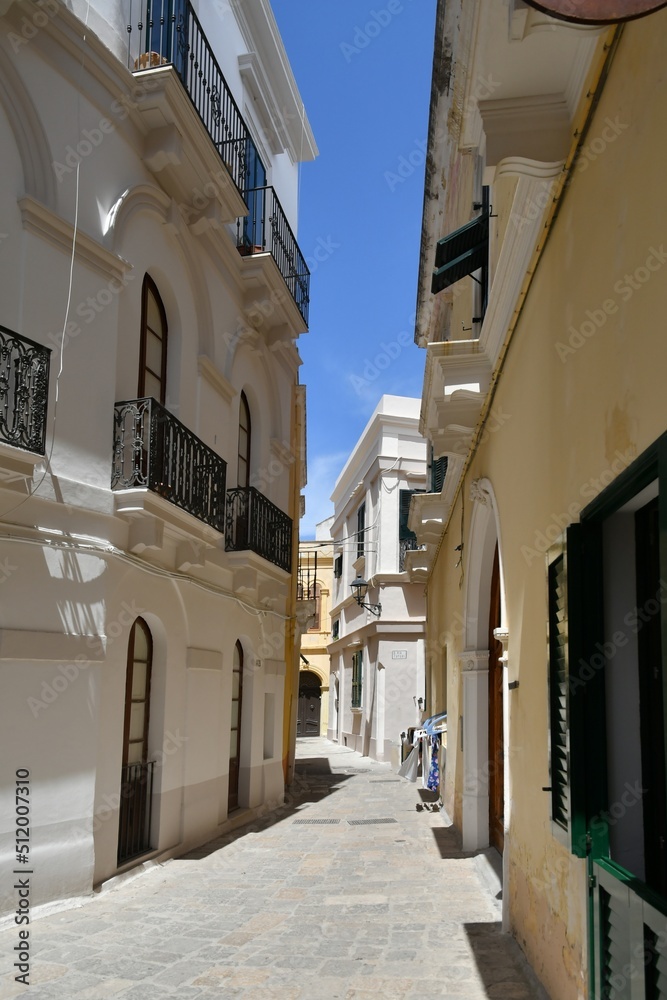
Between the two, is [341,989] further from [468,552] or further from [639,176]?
[468,552]

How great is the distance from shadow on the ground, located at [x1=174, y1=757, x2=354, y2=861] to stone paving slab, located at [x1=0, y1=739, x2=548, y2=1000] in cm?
10

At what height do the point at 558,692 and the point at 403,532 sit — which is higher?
the point at 403,532


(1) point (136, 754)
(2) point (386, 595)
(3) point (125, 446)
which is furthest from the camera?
(2) point (386, 595)

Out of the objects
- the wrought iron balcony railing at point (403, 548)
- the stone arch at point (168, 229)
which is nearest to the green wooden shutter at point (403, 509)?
the wrought iron balcony railing at point (403, 548)

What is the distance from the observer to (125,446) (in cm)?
862

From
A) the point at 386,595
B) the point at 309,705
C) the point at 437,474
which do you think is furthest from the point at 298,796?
the point at 309,705

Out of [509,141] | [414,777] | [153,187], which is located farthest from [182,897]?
[414,777]

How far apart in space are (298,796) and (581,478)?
40.3 ft

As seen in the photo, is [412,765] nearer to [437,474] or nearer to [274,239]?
[437,474]

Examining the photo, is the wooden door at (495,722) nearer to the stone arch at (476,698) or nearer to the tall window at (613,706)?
the stone arch at (476,698)

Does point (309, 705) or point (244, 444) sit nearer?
point (244, 444)

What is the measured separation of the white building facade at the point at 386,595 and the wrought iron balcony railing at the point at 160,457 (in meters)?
13.3

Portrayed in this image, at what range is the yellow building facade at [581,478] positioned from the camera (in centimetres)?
334

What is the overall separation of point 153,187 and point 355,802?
9728mm
